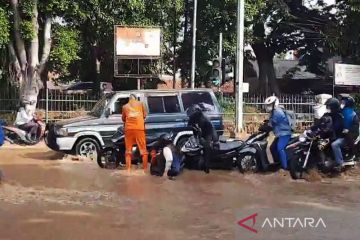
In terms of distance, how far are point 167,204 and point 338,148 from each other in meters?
4.23

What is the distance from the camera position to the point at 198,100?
14469 millimetres

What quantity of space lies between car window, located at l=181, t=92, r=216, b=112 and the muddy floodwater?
8.94 ft

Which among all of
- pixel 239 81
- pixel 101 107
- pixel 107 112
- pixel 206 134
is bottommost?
pixel 206 134

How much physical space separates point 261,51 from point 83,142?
22.7 metres

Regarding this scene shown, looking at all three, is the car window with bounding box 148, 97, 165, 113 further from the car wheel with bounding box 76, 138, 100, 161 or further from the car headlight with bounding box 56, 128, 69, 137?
the car headlight with bounding box 56, 128, 69, 137

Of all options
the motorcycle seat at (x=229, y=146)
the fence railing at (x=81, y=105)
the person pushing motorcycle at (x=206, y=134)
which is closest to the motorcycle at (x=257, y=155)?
the motorcycle seat at (x=229, y=146)

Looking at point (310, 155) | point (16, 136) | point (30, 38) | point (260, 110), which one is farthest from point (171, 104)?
point (260, 110)

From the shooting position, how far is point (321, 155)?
1145 cm

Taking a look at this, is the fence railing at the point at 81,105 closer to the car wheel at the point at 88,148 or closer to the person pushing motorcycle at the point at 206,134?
the car wheel at the point at 88,148

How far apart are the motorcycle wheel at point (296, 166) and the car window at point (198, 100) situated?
3.45 meters

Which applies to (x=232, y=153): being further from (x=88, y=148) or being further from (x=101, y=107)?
(x=101, y=107)

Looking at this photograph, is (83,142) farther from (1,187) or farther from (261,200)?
(261,200)

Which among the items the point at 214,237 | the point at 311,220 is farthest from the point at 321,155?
the point at 214,237

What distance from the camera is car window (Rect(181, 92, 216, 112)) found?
14430 mm
